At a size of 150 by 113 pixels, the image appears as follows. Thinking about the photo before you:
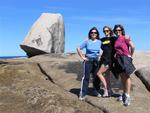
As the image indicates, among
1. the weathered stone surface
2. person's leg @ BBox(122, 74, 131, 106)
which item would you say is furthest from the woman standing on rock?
the weathered stone surface

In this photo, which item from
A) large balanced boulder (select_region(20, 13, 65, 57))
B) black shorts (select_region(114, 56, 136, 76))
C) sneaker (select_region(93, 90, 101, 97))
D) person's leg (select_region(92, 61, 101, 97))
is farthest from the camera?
large balanced boulder (select_region(20, 13, 65, 57))

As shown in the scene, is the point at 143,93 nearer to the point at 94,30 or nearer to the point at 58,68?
the point at 94,30

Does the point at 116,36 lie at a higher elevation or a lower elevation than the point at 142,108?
higher

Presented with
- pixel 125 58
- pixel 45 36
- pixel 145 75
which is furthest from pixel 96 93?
pixel 45 36

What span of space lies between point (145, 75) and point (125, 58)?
3.82 meters

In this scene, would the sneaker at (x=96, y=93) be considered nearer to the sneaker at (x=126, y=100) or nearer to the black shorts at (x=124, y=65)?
the sneaker at (x=126, y=100)

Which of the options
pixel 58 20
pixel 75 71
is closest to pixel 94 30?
pixel 75 71

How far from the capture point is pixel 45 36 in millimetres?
29359

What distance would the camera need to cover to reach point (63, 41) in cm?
3130

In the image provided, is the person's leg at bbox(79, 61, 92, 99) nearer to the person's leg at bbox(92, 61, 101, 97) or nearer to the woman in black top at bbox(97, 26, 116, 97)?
the person's leg at bbox(92, 61, 101, 97)

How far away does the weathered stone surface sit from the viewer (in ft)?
58.9

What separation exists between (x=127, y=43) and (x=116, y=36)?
56cm

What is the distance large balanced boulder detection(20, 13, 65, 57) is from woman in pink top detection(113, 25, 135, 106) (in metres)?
14.2

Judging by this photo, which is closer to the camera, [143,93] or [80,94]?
[80,94]
